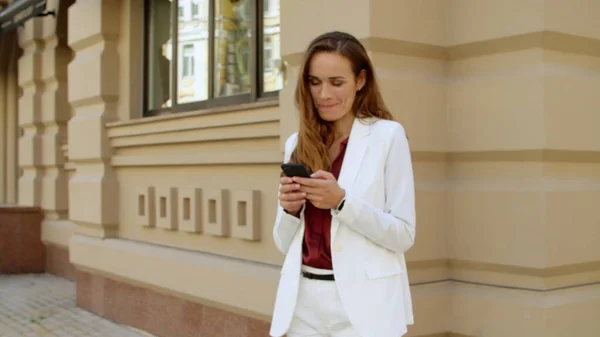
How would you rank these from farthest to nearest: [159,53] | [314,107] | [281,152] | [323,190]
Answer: [159,53]
[281,152]
[314,107]
[323,190]

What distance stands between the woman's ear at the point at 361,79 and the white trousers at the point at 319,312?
0.60 metres

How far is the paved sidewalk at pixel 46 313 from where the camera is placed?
710 cm

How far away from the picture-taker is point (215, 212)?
620 centimetres

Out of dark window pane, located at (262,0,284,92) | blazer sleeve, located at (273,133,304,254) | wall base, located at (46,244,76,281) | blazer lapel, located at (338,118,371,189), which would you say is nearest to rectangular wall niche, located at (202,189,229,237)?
dark window pane, located at (262,0,284,92)

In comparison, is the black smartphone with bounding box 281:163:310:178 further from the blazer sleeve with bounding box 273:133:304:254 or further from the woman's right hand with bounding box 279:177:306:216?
the blazer sleeve with bounding box 273:133:304:254

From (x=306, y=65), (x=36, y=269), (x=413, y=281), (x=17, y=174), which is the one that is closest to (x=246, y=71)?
(x=413, y=281)

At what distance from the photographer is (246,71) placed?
245 inches

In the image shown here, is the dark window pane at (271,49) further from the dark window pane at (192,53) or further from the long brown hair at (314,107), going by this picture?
the long brown hair at (314,107)

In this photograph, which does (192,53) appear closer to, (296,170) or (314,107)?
(314,107)

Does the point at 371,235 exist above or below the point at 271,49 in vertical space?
below

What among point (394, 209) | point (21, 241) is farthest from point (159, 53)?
point (394, 209)

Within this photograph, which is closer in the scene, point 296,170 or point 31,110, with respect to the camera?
point 296,170

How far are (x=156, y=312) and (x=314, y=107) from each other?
4.45 metres

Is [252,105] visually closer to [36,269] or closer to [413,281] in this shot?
[413,281]
